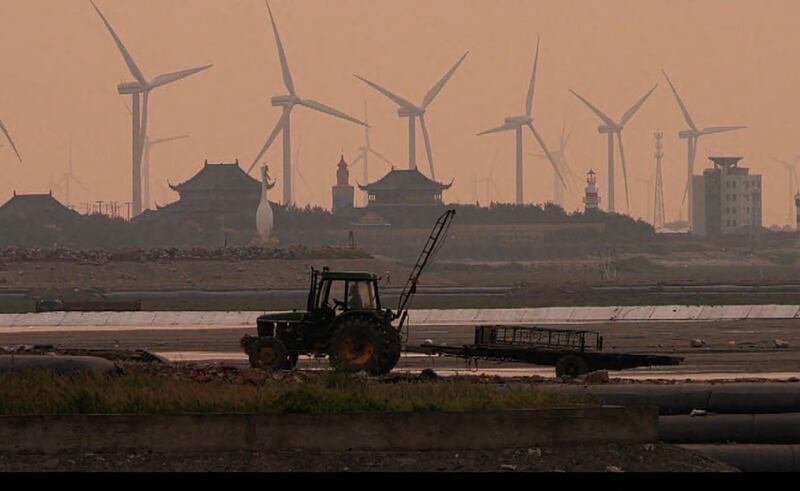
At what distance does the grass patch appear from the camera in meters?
22.3

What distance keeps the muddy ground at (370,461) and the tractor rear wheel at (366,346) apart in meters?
14.1

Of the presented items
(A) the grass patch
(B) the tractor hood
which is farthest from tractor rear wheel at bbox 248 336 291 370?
(A) the grass patch

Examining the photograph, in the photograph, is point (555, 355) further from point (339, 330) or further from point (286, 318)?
point (286, 318)

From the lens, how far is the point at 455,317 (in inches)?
2921

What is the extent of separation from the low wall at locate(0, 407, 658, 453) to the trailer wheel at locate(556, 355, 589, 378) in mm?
15054

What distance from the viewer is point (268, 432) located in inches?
840

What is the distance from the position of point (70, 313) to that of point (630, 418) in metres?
56.3

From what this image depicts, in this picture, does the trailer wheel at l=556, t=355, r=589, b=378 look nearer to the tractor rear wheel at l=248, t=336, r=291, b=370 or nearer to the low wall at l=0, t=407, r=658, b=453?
the tractor rear wheel at l=248, t=336, r=291, b=370

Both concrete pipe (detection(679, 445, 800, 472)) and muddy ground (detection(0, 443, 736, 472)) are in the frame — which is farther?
concrete pipe (detection(679, 445, 800, 472))

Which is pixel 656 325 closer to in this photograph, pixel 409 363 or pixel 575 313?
pixel 575 313

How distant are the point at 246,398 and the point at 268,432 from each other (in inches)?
65.0

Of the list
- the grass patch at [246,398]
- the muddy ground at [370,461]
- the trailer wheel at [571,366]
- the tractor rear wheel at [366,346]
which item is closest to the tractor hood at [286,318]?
the tractor rear wheel at [366,346]
